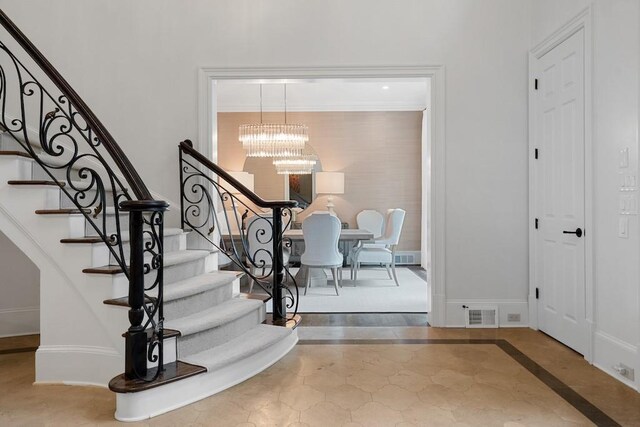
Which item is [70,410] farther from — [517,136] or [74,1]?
[517,136]

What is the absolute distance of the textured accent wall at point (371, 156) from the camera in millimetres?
8234

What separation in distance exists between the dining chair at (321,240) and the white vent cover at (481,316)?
5.97 feet

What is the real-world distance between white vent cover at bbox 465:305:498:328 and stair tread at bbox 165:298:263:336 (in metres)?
1.93

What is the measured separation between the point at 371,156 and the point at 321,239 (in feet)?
11.0

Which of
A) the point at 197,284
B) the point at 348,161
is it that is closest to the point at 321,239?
the point at 197,284

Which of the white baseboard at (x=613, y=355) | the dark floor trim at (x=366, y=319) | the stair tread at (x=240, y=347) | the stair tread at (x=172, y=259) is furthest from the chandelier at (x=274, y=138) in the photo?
the white baseboard at (x=613, y=355)

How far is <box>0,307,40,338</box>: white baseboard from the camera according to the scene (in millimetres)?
3727

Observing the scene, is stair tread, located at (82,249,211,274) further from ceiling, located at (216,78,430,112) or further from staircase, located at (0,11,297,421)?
ceiling, located at (216,78,430,112)

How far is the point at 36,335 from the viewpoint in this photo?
375cm

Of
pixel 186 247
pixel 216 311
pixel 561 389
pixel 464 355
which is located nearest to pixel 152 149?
pixel 186 247

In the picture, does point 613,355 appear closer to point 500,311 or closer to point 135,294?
point 500,311

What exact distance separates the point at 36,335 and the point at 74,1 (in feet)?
9.58

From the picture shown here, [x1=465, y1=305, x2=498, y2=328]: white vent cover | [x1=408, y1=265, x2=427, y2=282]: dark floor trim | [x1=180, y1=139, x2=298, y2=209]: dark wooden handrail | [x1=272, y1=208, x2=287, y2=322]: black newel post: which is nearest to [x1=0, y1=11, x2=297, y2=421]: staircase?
[x1=272, y1=208, x2=287, y2=322]: black newel post

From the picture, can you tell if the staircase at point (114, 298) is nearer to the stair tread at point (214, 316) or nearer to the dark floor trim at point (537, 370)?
the stair tread at point (214, 316)
